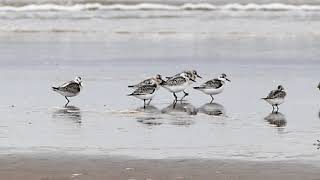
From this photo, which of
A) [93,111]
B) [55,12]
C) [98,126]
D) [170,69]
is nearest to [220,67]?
[170,69]

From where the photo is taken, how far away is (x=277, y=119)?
1268cm

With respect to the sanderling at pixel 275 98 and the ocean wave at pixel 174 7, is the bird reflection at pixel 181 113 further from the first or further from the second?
the ocean wave at pixel 174 7

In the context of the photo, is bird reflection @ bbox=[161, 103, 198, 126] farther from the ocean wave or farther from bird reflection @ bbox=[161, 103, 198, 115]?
the ocean wave

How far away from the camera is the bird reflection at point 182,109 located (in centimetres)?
1347

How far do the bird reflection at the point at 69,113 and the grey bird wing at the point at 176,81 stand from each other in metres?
1.91

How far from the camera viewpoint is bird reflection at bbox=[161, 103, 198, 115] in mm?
13467

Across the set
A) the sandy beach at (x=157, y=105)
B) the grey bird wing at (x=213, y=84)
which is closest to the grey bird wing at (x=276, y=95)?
the sandy beach at (x=157, y=105)

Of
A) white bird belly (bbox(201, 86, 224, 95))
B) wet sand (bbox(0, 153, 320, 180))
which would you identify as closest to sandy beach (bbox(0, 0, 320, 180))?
wet sand (bbox(0, 153, 320, 180))

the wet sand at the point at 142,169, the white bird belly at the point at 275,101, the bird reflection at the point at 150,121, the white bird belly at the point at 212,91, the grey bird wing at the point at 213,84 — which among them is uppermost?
the grey bird wing at the point at 213,84

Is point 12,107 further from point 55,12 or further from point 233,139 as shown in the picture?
point 55,12

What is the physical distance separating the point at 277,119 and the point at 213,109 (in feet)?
4.65

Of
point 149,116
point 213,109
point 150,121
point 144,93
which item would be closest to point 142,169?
point 150,121

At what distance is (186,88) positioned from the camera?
15.9 m

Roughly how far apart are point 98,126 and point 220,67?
25.0 ft
